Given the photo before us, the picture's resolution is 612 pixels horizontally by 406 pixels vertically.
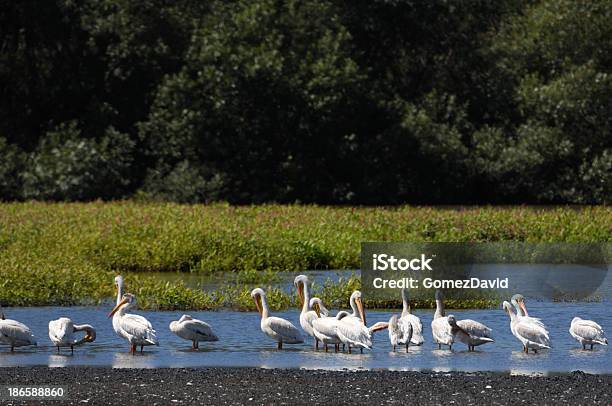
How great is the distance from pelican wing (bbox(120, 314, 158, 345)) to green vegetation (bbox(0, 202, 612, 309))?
3.17 m

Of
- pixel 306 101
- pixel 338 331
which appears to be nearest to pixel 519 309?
pixel 338 331

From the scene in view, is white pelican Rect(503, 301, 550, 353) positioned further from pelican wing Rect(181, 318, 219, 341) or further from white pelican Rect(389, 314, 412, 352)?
pelican wing Rect(181, 318, 219, 341)

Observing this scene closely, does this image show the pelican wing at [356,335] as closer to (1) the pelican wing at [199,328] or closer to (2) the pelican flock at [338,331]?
(2) the pelican flock at [338,331]

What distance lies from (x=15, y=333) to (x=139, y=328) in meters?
1.21

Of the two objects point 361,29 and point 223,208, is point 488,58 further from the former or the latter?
point 223,208

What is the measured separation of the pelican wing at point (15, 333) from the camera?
45.7 feet

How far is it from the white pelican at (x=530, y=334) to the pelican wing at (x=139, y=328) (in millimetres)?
3563

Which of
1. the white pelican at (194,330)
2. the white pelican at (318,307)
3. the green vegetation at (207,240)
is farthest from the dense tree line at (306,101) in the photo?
the white pelican at (194,330)

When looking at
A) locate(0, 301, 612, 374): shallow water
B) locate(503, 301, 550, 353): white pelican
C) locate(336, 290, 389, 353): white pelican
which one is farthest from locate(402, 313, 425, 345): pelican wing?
locate(503, 301, 550, 353): white pelican

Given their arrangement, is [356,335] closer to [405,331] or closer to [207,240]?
[405,331]

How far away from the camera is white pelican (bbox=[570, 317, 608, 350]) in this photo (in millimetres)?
13992

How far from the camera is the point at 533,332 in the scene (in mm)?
13953

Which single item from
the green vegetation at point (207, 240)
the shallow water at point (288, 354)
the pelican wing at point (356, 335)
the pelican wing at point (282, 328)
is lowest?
the green vegetation at point (207, 240)

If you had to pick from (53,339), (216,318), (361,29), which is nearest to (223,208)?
(361,29)
